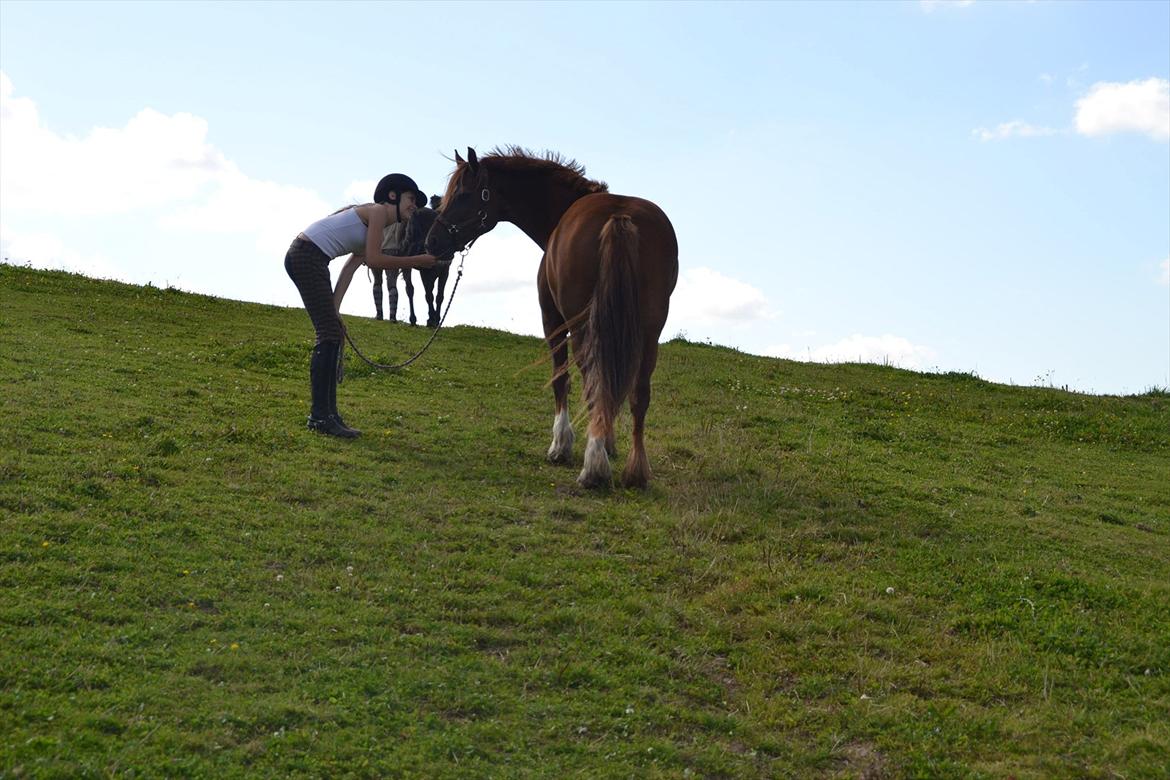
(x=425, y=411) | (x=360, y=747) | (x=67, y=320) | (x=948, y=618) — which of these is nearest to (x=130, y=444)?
(x=425, y=411)

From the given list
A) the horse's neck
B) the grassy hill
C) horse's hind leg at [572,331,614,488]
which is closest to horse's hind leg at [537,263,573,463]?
the grassy hill

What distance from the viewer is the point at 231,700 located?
4.55 metres

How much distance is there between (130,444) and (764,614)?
5.06 meters

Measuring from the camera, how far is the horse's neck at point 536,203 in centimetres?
1012

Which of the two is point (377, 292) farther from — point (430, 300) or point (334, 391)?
point (334, 391)

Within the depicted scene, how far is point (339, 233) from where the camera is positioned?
9.57 m

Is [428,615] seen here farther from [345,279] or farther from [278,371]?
[278,371]

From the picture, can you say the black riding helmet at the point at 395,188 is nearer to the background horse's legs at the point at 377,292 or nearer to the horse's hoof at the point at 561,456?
the horse's hoof at the point at 561,456

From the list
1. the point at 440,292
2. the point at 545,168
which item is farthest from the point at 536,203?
the point at 440,292

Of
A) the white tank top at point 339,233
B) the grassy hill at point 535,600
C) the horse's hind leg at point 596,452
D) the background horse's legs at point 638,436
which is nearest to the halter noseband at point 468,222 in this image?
the white tank top at point 339,233

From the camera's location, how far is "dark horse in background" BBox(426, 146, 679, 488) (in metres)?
8.12

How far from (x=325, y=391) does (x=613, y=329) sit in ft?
10.0

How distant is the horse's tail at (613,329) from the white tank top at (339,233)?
102 inches

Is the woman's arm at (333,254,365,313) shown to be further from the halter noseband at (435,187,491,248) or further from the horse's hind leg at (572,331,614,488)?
the horse's hind leg at (572,331,614,488)
